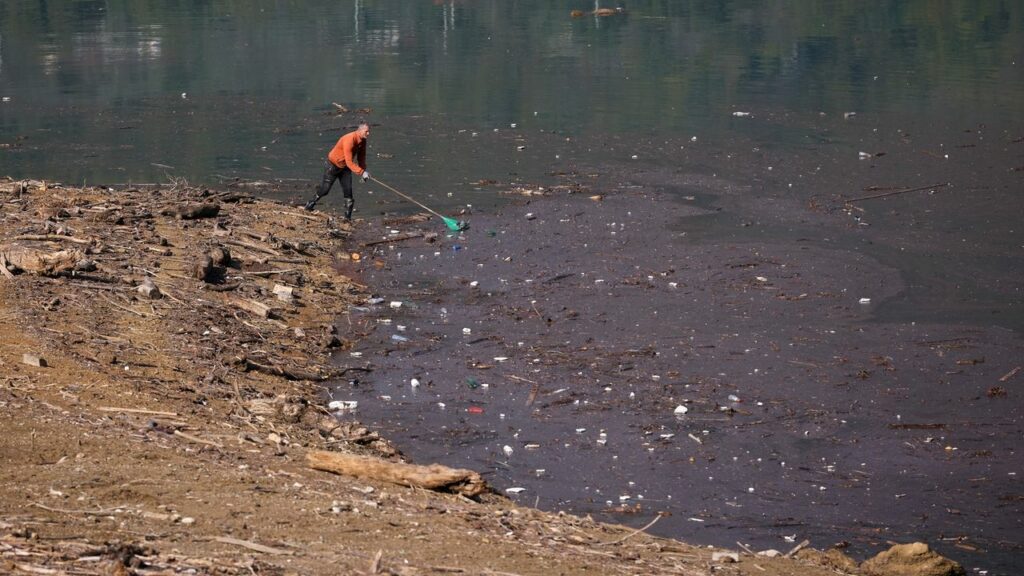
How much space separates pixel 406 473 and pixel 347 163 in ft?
30.7

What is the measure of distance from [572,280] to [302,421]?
499 centimetres

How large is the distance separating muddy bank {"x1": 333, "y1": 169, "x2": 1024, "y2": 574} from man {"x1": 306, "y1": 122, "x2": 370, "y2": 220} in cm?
87

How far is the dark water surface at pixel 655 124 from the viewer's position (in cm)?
1276

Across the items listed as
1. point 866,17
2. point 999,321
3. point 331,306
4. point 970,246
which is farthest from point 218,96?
point 866,17

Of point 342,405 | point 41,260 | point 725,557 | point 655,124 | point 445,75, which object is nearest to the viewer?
point 725,557

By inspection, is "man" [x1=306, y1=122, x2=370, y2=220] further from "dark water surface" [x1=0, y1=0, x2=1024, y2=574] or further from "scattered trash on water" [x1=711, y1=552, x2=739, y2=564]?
"scattered trash on water" [x1=711, y1=552, x2=739, y2=564]

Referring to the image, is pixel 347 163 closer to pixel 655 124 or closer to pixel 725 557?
pixel 655 124

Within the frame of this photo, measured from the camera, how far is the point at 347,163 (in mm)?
16938

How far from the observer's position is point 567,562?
6.98 meters

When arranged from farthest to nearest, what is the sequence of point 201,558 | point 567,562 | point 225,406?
point 225,406, point 567,562, point 201,558

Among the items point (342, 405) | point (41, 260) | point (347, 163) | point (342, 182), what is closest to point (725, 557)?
point (342, 405)

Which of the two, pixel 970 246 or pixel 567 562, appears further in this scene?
pixel 970 246

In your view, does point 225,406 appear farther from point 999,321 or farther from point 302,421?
point 999,321

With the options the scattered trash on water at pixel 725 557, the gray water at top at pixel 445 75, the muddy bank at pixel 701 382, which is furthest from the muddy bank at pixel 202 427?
the gray water at top at pixel 445 75
